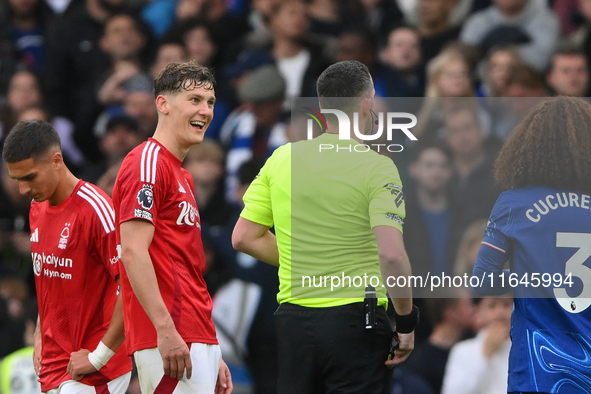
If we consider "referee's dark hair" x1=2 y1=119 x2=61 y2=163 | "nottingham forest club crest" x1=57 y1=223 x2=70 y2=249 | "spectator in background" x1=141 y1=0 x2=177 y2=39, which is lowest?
"nottingham forest club crest" x1=57 y1=223 x2=70 y2=249

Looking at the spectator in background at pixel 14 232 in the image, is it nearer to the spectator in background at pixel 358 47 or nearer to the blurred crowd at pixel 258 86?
the blurred crowd at pixel 258 86

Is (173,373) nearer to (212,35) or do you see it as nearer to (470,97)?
(470,97)

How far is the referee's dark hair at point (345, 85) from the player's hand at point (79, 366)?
1775 mm

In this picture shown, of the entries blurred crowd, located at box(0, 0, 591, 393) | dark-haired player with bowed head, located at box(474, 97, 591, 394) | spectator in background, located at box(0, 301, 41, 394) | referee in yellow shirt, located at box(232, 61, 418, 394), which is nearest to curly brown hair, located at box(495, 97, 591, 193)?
dark-haired player with bowed head, located at box(474, 97, 591, 394)

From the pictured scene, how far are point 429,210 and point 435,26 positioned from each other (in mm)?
3223

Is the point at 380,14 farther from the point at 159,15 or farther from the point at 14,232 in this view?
the point at 14,232

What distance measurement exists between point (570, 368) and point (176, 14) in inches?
255

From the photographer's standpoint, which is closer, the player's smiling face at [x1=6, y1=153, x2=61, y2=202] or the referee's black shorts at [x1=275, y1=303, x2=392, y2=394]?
the referee's black shorts at [x1=275, y1=303, x2=392, y2=394]

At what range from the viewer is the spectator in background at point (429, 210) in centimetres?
472

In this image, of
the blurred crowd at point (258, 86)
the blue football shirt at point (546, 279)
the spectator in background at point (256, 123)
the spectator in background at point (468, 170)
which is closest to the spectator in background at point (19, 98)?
the blurred crowd at point (258, 86)

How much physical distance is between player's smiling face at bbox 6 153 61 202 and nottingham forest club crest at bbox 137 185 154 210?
30.4 inches

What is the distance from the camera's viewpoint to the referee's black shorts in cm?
371

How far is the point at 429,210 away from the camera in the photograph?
520 cm

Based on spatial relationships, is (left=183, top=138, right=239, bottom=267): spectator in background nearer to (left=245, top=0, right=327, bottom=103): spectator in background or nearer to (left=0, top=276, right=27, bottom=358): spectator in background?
(left=245, top=0, right=327, bottom=103): spectator in background
